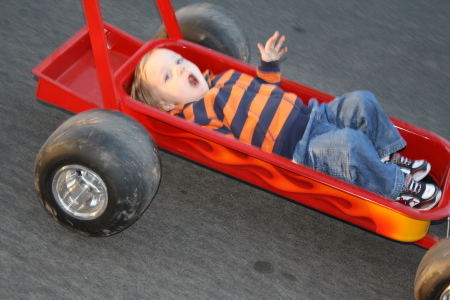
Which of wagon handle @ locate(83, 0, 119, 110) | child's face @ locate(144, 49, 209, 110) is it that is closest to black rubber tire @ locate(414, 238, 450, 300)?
child's face @ locate(144, 49, 209, 110)

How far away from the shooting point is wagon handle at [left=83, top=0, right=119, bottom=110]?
191cm

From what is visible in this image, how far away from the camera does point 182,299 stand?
179cm

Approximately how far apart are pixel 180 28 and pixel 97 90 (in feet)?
1.45

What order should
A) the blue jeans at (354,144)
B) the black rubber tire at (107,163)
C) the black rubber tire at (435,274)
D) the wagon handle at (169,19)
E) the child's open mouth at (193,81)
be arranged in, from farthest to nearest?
the wagon handle at (169,19)
the child's open mouth at (193,81)
the blue jeans at (354,144)
the black rubber tire at (107,163)
the black rubber tire at (435,274)

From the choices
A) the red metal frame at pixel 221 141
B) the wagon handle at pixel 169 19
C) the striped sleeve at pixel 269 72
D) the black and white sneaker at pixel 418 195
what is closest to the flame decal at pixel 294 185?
the red metal frame at pixel 221 141

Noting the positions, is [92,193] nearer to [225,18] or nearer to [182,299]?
[182,299]

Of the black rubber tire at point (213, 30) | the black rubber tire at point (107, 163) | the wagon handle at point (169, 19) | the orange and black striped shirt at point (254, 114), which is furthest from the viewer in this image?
→ the black rubber tire at point (213, 30)

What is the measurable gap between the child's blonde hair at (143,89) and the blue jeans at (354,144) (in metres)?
0.55

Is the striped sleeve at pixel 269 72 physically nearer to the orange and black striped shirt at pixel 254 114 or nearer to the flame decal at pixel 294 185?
the orange and black striped shirt at pixel 254 114

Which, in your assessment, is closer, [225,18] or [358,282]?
[358,282]

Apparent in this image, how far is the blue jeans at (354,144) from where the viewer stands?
185cm

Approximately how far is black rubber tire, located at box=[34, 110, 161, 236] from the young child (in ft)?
0.88

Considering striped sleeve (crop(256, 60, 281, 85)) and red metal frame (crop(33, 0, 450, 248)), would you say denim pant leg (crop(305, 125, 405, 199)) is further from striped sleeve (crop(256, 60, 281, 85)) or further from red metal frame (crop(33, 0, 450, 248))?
striped sleeve (crop(256, 60, 281, 85))

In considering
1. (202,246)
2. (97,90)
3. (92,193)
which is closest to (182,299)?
(202,246)
